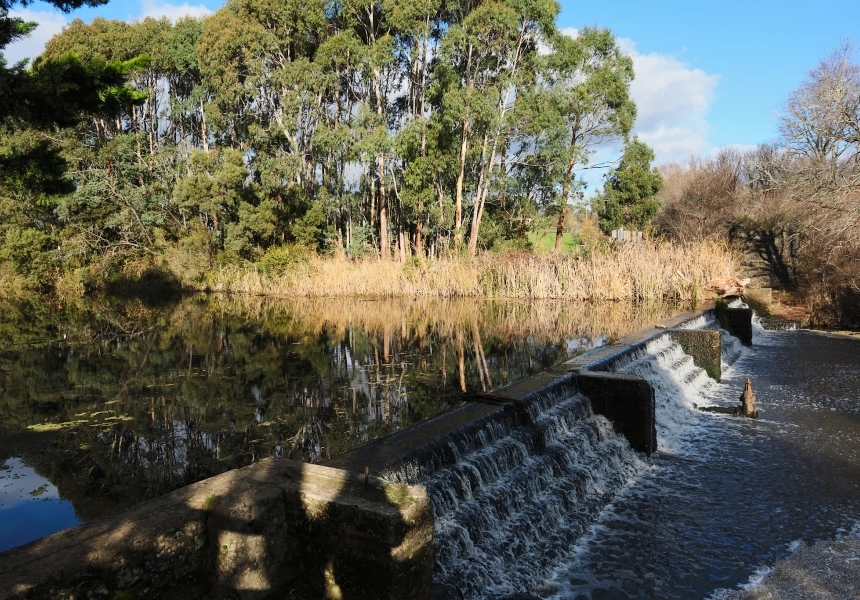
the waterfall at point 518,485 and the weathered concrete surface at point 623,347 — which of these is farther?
the weathered concrete surface at point 623,347

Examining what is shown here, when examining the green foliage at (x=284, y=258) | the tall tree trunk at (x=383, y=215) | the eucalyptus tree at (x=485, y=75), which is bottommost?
the green foliage at (x=284, y=258)

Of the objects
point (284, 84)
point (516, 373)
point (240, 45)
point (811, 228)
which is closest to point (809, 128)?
point (811, 228)

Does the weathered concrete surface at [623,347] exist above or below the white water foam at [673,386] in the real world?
above

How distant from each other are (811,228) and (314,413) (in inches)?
602

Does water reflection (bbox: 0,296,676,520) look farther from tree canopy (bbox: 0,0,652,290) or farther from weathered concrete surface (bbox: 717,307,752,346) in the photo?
tree canopy (bbox: 0,0,652,290)

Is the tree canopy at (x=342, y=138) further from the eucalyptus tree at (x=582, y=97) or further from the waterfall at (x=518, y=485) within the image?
the waterfall at (x=518, y=485)

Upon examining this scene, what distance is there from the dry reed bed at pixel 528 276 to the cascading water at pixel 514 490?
10.5m

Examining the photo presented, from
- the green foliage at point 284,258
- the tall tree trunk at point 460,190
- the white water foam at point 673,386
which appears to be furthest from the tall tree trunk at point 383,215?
the white water foam at point 673,386

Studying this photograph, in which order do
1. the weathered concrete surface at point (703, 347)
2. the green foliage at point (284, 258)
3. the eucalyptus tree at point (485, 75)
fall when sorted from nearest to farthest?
the weathered concrete surface at point (703, 347) < the eucalyptus tree at point (485, 75) < the green foliage at point (284, 258)

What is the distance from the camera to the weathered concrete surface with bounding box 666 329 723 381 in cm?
954

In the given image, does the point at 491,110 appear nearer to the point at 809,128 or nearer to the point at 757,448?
A: the point at 809,128

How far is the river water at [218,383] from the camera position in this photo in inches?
176

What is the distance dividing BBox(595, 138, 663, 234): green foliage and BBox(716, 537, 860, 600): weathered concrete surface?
22.0m

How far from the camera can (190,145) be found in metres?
32.1
